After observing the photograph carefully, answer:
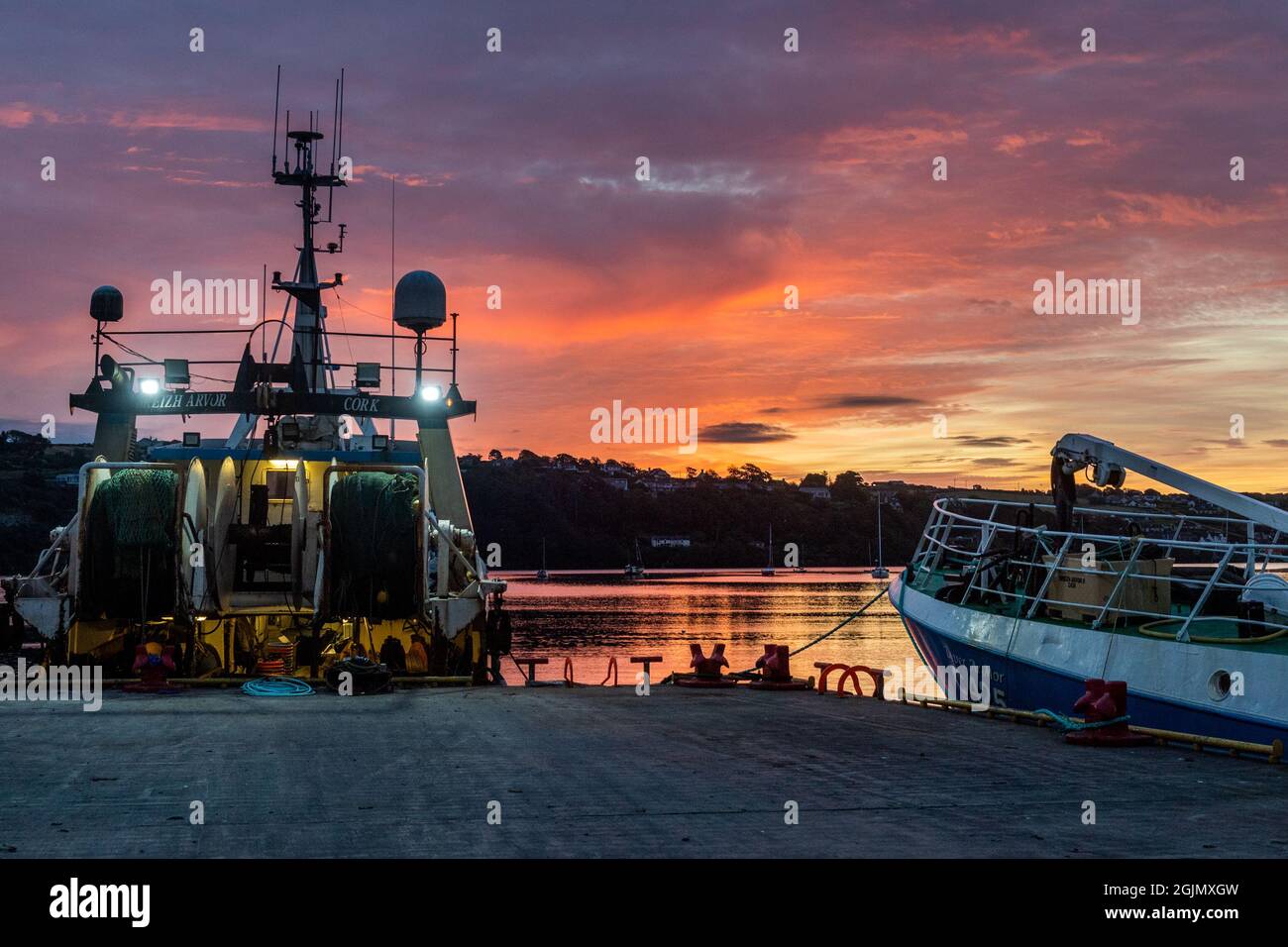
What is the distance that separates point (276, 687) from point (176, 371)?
9887 mm

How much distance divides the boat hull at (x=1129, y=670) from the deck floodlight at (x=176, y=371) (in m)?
14.3

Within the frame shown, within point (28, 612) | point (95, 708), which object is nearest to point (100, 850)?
point (95, 708)

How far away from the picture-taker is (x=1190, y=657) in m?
13.0

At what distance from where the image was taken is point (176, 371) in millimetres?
23438

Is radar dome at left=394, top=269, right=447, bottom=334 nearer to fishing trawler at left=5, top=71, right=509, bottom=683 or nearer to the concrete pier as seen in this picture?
fishing trawler at left=5, top=71, right=509, bottom=683

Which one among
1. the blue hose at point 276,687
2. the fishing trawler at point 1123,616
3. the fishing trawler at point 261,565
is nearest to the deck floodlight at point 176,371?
the fishing trawler at point 261,565

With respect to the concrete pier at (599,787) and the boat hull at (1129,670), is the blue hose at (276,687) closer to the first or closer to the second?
the concrete pier at (599,787)

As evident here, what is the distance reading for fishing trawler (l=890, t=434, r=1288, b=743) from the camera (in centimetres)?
1253

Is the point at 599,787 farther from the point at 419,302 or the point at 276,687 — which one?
the point at 419,302

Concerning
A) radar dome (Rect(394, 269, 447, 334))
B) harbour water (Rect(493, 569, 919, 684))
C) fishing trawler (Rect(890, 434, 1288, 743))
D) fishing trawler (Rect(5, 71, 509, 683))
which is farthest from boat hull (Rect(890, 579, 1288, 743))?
harbour water (Rect(493, 569, 919, 684))

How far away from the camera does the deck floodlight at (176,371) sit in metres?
23.4

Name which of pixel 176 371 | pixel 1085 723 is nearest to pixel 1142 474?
pixel 1085 723

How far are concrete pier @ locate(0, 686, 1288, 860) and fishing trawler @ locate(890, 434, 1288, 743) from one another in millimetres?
1787
